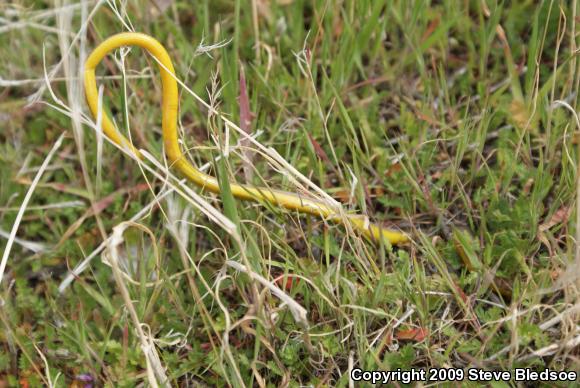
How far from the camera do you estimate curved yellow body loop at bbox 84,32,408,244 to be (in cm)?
130

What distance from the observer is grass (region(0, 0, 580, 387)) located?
1367 millimetres

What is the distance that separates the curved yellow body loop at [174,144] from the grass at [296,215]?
1.4 inches

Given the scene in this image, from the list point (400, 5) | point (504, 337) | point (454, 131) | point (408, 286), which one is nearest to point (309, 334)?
point (408, 286)

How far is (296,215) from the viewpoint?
154cm

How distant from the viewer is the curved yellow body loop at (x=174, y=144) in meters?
1.30

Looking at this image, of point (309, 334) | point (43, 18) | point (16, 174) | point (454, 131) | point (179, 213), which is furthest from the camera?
point (43, 18)

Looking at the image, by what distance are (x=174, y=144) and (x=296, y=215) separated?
30cm

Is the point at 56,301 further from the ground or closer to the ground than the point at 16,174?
closer to the ground

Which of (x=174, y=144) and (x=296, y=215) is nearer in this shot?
(x=174, y=144)

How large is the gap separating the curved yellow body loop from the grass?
1.4 inches

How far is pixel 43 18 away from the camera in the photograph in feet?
6.61

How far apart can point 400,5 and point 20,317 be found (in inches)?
45.4

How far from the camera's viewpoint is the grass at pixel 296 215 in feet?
4.49

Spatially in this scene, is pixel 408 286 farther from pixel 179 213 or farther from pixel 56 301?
pixel 56 301
